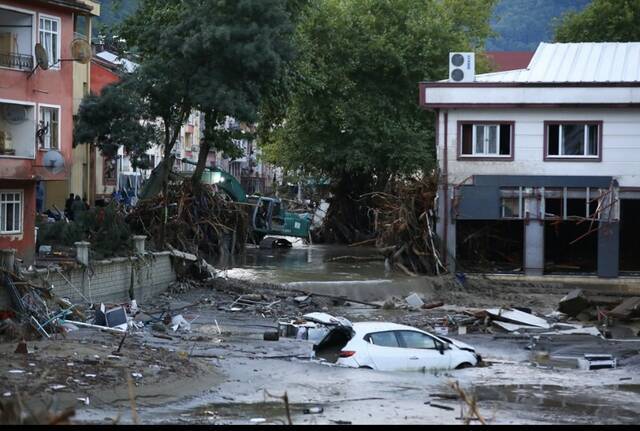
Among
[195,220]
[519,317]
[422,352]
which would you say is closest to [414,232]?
[195,220]

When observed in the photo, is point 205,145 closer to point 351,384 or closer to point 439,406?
point 351,384

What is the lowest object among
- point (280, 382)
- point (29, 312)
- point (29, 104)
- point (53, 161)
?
point (280, 382)

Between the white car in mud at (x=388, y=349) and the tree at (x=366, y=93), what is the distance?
3163cm

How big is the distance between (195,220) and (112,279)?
12.4m

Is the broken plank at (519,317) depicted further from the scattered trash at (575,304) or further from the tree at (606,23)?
the tree at (606,23)

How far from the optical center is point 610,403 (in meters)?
19.2

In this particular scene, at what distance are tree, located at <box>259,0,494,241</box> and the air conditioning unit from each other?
1243 centimetres

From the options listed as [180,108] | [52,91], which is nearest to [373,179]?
[180,108]

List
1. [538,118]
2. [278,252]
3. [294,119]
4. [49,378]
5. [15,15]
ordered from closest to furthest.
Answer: [49,378]
[15,15]
[538,118]
[278,252]
[294,119]

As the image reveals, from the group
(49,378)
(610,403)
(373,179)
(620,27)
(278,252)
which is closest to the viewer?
(49,378)

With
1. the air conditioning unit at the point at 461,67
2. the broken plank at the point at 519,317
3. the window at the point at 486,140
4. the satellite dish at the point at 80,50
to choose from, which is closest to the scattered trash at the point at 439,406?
the broken plank at the point at 519,317

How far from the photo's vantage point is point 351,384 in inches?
794

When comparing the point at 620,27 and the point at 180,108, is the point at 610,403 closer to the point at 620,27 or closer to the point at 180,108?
the point at 180,108

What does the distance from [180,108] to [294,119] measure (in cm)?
1410
